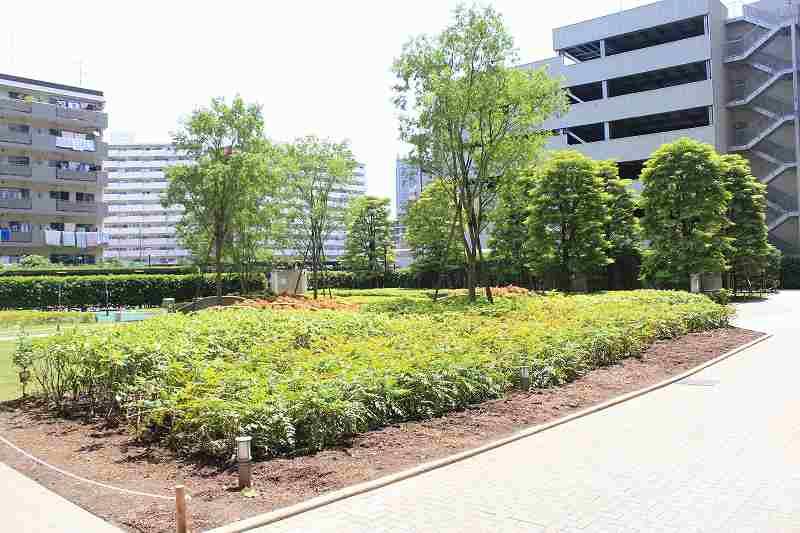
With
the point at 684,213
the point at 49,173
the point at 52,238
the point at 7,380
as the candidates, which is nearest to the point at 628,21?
the point at 684,213

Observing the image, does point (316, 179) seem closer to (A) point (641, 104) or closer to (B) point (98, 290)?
(B) point (98, 290)

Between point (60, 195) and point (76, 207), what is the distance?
1.84 metres

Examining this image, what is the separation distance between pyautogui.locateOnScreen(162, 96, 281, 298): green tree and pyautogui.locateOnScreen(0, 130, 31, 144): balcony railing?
33.5 metres

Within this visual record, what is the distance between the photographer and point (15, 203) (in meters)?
51.8

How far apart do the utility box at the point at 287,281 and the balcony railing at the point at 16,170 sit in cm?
3054

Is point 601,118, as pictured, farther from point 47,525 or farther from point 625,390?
point 47,525

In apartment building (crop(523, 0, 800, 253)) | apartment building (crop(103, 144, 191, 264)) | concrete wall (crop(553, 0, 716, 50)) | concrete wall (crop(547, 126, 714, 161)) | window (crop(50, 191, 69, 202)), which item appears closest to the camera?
apartment building (crop(523, 0, 800, 253))

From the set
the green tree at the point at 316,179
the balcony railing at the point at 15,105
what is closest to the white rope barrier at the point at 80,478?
the green tree at the point at 316,179

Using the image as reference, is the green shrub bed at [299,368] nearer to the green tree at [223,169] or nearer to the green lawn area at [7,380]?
the green lawn area at [7,380]

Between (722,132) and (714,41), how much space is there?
711 cm

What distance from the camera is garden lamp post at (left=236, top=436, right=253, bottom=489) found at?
5.46m

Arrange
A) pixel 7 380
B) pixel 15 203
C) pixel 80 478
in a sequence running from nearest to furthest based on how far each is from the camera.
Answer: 1. pixel 80 478
2. pixel 7 380
3. pixel 15 203

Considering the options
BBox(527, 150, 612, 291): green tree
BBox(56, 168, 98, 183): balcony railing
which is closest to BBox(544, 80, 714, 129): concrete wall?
BBox(527, 150, 612, 291): green tree

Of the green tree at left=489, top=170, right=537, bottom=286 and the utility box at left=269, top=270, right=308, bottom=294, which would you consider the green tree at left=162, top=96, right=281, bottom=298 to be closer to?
the utility box at left=269, top=270, right=308, bottom=294
